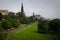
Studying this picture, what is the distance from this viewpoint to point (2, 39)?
10055 mm

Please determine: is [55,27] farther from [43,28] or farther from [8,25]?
[8,25]

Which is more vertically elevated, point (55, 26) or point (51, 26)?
point (55, 26)

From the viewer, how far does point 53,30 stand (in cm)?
2000

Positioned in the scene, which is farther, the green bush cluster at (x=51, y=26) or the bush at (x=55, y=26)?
the green bush cluster at (x=51, y=26)

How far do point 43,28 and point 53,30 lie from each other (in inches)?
60.2

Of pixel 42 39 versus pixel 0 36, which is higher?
pixel 0 36

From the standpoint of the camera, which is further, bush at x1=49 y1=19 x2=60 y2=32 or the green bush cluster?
the green bush cluster

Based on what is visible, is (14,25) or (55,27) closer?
(55,27)

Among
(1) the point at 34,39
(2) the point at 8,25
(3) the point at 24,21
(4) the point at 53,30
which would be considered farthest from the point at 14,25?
(3) the point at 24,21

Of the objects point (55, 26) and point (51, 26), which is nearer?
point (55, 26)

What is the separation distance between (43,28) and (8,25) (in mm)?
5313

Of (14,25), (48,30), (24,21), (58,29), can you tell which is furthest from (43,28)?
(24,21)

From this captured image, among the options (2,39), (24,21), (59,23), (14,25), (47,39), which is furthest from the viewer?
(24,21)

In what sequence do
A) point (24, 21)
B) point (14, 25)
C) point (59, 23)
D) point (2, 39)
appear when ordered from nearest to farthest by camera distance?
point (2, 39)
point (59, 23)
point (14, 25)
point (24, 21)
